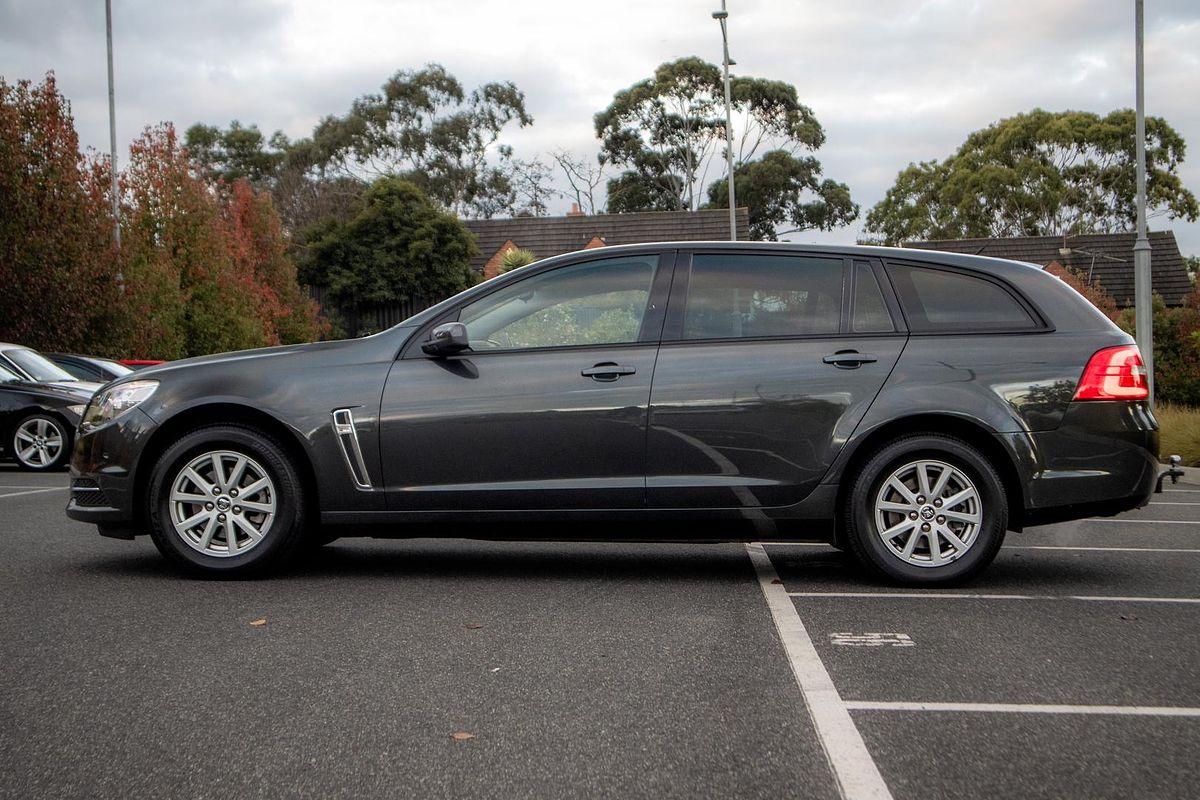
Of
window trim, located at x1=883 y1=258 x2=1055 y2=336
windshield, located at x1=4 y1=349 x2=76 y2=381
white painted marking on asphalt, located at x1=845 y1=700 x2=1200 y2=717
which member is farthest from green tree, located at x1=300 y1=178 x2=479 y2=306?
white painted marking on asphalt, located at x1=845 y1=700 x2=1200 y2=717

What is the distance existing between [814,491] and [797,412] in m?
0.40

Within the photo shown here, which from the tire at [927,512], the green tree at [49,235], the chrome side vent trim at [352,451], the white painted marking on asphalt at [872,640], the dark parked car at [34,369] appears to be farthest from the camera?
the green tree at [49,235]

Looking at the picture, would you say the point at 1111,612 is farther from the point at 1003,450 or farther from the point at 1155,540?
the point at 1155,540

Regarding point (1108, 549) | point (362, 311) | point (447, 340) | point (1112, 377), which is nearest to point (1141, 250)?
point (1108, 549)

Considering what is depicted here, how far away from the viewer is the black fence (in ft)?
162

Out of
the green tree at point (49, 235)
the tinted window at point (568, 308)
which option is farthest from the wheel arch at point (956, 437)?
the green tree at point (49, 235)

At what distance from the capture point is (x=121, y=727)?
4.04 metres

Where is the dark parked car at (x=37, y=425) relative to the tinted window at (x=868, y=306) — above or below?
below

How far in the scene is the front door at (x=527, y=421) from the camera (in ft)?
21.1

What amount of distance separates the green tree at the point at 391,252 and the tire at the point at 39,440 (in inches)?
1326

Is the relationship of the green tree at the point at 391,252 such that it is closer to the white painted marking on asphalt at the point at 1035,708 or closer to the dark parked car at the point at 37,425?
the dark parked car at the point at 37,425

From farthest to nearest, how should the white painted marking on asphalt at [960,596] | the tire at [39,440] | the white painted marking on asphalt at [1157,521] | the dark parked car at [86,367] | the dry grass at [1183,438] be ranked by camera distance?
the dark parked car at [86,367], the dry grass at [1183,438], the tire at [39,440], the white painted marking on asphalt at [1157,521], the white painted marking on asphalt at [960,596]

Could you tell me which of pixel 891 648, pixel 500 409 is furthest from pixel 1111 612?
pixel 500 409

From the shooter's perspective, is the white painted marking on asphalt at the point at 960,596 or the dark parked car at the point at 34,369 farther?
the dark parked car at the point at 34,369
